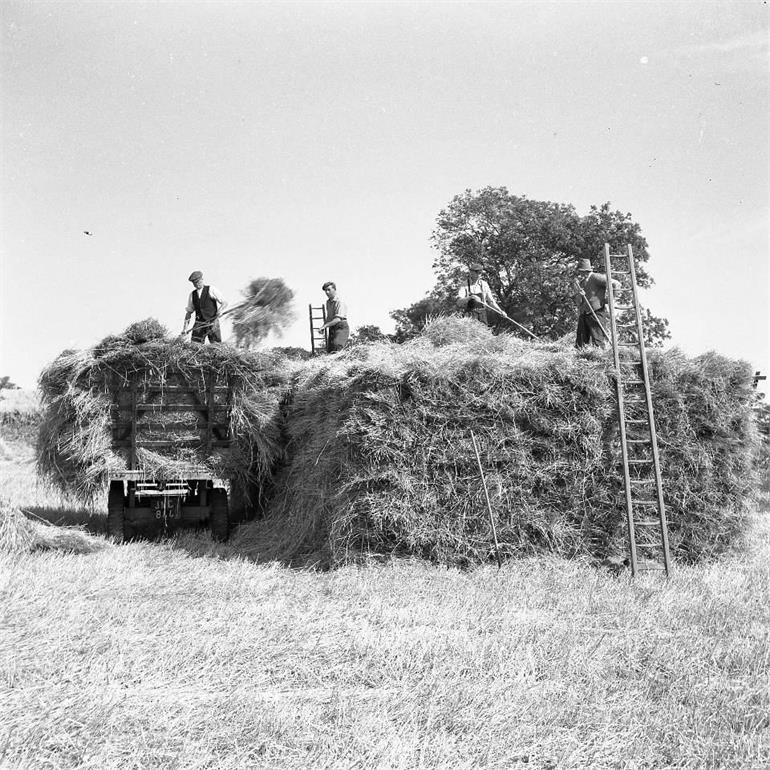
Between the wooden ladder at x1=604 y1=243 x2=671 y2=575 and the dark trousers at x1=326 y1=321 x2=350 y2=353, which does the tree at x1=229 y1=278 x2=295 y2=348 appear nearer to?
the dark trousers at x1=326 y1=321 x2=350 y2=353

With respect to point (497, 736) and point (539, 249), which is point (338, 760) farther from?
point (539, 249)

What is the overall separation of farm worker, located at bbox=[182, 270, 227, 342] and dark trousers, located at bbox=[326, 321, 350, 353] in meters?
1.85

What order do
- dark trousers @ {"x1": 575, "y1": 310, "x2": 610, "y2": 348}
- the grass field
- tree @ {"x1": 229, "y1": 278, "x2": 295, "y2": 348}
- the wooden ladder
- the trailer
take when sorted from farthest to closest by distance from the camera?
tree @ {"x1": 229, "y1": 278, "x2": 295, "y2": 348} < dark trousers @ {"x1": 575, "y1": 310, "x2": 610, "y2": 348} < the trailer < the wooden ladder < the grass field

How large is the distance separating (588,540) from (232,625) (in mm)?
4524

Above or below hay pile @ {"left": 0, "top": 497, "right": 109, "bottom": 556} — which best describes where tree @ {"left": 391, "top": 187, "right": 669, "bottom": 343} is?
above

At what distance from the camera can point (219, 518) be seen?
35.0ft

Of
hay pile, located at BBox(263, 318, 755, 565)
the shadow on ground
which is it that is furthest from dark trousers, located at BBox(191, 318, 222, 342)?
the shadow on ground

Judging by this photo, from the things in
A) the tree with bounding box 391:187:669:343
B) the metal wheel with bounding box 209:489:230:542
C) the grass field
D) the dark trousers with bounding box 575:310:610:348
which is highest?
the tree with bounding box 391:187:669:343

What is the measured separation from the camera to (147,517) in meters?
10.5

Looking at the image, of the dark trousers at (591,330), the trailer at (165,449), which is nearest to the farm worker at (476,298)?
the dark trousers at (591,330)

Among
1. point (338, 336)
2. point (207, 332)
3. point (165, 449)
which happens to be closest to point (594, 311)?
point (338, 336)

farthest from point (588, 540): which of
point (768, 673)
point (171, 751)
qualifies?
point (171, 751)

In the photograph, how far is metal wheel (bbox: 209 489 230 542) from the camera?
1062 cm

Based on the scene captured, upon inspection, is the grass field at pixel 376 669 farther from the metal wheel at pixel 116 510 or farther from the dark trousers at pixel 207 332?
the dark trousers at pixel 207 332
